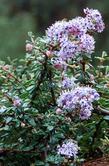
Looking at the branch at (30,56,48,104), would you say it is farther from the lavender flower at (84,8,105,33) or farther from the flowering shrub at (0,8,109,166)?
the lavender flower at (84,8,105,33)

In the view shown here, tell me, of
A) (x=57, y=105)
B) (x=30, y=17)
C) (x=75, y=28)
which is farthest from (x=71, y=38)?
(x=30, y=17)

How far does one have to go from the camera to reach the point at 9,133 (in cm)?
220

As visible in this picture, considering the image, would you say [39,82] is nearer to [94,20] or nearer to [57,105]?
[57,105]

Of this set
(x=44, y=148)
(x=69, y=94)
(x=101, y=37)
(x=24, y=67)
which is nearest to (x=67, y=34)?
(x=69, y=94)

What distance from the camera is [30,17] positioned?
1598 cm

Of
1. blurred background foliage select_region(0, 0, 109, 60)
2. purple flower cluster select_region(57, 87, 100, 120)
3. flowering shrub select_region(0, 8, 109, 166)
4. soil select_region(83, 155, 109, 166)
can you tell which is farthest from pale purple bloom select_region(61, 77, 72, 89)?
blurred background foliage select_region(0, 0, 109, 60)

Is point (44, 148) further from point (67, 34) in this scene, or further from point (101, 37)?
point (101, 37)

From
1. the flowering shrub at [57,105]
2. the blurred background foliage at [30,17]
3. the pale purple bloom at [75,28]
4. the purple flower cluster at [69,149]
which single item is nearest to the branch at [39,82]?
the flowering shrub at [57,105]

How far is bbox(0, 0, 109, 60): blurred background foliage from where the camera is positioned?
13961 millimetres

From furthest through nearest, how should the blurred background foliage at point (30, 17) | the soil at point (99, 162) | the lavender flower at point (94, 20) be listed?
the blurred background foliage at point (30, 17) < the soil at point (99, 162) < the lavender flower at point (94, 20)

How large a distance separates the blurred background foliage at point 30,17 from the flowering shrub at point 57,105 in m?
10.2

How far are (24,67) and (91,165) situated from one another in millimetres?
582

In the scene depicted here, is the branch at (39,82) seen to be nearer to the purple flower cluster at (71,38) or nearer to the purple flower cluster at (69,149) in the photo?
the purple flower cluster at (71,38)

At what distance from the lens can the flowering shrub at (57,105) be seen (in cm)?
205
